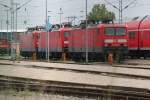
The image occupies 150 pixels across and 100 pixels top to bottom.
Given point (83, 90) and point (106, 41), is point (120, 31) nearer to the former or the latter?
point (106, 41)

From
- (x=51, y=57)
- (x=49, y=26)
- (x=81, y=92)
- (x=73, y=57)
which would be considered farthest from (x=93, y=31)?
(x=81, y=92)

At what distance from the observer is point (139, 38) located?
152ft

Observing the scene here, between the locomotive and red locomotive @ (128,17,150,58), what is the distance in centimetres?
375

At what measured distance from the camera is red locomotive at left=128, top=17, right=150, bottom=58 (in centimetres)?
4544

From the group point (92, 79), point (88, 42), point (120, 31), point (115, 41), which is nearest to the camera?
point (92, 79)

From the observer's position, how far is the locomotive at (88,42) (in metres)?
Answer: 41.2

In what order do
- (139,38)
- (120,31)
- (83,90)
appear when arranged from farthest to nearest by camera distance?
(139,38), (120,31), (83,90)

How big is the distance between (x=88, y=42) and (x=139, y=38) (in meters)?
5.57

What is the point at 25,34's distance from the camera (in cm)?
6072

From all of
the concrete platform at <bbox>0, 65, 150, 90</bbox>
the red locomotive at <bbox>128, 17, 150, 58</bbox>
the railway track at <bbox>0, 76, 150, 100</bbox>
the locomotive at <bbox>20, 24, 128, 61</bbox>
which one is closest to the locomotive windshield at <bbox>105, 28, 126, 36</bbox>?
the locomotive at <bbox>20, 24, 128, 61</bbox>

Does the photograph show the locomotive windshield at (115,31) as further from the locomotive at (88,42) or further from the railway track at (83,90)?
the railway track at (83,90)

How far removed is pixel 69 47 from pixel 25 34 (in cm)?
1419

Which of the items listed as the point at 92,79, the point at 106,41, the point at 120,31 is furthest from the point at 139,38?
the point at 92,79

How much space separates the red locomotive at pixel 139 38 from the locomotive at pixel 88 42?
3755 mm
